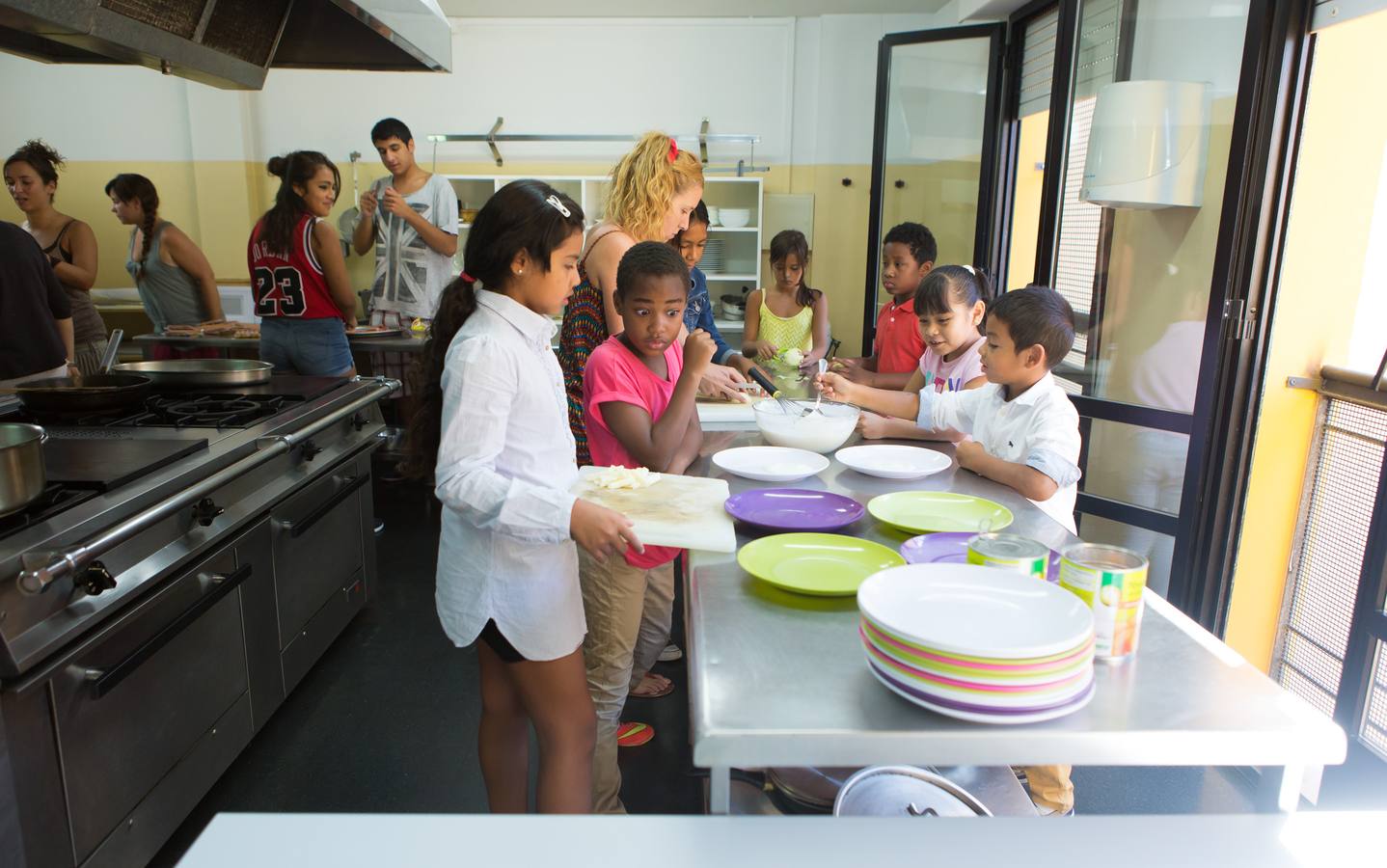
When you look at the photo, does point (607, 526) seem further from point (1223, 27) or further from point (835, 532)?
point (1223, 27)

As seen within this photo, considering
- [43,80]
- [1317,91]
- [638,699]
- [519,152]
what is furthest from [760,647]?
[43,80]

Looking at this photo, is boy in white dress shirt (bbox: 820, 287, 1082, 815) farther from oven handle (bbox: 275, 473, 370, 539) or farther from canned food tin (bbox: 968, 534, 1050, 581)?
oven handle (bbox: 275, 473, 370, 539)

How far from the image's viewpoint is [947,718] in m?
0.81

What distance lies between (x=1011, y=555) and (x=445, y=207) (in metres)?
3.57

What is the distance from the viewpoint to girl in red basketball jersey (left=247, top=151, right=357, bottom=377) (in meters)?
2.98

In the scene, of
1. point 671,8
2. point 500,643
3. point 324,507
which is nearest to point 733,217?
point 671,8

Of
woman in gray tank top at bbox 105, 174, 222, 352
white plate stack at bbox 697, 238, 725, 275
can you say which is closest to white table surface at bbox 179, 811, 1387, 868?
woman in gray tank top at bbox 105, 174, 222, 352

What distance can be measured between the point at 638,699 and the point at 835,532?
48.0 inches

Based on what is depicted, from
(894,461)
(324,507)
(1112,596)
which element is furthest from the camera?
(324,507)

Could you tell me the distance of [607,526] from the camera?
114cm

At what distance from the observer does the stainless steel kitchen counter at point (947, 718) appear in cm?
78

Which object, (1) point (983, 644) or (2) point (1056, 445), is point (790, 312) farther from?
(1) point (983, 644)

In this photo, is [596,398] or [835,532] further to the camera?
[596,398]

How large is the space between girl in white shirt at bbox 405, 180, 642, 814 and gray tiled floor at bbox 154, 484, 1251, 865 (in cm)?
62
